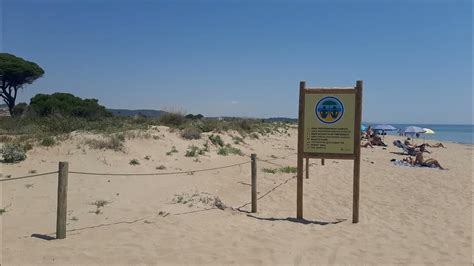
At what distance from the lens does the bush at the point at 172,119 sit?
80.9ft

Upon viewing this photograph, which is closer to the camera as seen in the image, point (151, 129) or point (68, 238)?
point (68, 238)

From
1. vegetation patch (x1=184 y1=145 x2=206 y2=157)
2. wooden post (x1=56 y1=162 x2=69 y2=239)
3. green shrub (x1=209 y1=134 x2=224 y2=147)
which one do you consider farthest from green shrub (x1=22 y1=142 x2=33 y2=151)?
green shrub (x1=209 y1=134 x2=224 y2=147)

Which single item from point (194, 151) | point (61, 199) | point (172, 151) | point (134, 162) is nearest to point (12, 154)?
point (134, 162)

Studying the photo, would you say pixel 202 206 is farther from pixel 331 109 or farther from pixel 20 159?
pixel 20 159

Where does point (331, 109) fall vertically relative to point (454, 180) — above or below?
above

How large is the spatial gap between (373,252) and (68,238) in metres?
4.36

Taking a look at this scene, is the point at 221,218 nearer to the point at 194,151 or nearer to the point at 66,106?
the point at 194,151

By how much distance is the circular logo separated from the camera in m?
8.10

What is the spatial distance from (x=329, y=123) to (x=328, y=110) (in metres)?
0.24

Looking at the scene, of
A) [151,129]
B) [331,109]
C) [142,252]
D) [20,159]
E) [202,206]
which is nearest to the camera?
[142,252]

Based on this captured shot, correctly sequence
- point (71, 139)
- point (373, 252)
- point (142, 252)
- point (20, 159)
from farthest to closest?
point (71, 139), point (20, 159), point (373, 252), point (142, 252)

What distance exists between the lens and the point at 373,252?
6.33 metres

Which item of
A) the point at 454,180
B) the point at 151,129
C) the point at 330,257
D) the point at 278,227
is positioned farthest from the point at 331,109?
the point at 151,129

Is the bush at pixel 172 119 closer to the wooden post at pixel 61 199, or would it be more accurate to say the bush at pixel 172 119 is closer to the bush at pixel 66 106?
the bush at pixel 66 106
